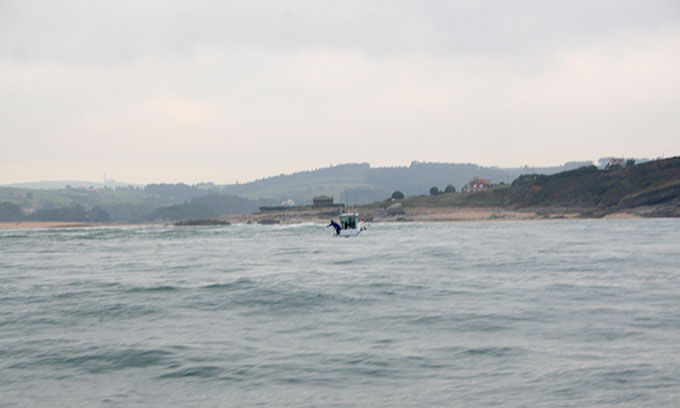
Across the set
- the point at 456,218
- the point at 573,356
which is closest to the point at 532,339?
the point at 573,356

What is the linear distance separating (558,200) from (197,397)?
572ft

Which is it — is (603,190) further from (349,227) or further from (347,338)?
(347,338)

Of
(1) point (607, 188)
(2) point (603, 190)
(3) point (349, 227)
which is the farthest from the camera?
(2) point (603, 190)

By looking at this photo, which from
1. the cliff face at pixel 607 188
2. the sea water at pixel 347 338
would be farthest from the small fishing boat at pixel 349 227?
the cliff face at pixel 607 188

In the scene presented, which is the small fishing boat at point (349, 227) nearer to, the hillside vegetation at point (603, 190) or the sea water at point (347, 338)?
the sea water at point (347, 338)

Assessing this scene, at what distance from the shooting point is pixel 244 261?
170ft

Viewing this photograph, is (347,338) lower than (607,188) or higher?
lower

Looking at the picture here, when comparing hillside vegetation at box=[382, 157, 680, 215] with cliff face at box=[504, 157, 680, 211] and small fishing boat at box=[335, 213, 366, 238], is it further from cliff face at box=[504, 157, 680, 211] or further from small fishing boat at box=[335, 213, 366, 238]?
small fishing boat at box=[335, 213, 366, 238]

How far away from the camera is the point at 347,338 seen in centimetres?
2045

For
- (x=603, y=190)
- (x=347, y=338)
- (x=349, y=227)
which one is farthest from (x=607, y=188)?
(x=347, y=338)

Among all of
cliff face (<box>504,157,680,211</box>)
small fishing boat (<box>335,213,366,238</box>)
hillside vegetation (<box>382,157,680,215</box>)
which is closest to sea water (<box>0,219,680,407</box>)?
small fishing boat (<box>335,213,366,238</box>)

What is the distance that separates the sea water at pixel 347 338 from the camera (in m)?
14.6

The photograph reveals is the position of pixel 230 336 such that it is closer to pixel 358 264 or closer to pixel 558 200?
pixel 358 264

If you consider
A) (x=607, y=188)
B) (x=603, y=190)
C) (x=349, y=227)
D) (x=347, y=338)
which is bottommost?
(x=347, y=338)
